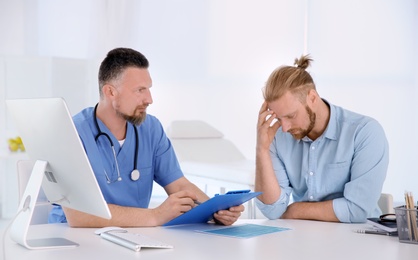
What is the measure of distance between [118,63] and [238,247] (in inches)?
40.0

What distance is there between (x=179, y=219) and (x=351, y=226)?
55cm

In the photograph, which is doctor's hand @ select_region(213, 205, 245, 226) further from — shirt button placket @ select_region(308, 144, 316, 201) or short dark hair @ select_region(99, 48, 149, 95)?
short dark hair @ select_region(99, 48, 149, 95)

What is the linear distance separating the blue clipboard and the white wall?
297 centimetres

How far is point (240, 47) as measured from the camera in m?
5.75

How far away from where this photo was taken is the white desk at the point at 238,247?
1.63m

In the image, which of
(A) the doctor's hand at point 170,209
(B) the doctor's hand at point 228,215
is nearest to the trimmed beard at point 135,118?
(A) the doctor's hand at point 170,209

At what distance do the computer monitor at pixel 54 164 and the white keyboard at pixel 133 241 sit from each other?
0.32ft

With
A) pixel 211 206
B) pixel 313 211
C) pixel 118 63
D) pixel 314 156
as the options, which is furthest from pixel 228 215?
pixel 118 63

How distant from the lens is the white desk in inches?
64.3

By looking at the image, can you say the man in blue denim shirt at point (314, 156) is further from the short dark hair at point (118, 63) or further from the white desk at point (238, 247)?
the short dark hair at point (118, 63)

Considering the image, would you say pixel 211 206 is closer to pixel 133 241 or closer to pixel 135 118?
pixel 133 241

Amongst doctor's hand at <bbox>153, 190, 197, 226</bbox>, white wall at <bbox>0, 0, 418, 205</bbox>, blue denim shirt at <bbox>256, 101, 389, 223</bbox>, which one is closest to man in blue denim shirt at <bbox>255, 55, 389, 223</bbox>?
blue denim shirt at <bbox>256, 101, 389, 223</bbox>

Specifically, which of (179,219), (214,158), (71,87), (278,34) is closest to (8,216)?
(71,87)

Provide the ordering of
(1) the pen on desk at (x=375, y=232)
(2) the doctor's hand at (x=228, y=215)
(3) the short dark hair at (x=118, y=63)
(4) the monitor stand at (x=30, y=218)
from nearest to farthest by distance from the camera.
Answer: (4) the monitor stand at (x=30, y=218)
(1) the pen on desk at (x=375, y=232)
(2) the doctor's hand at (x=228, y=215)
(3) the short dark hair at (x=118, y=63)
